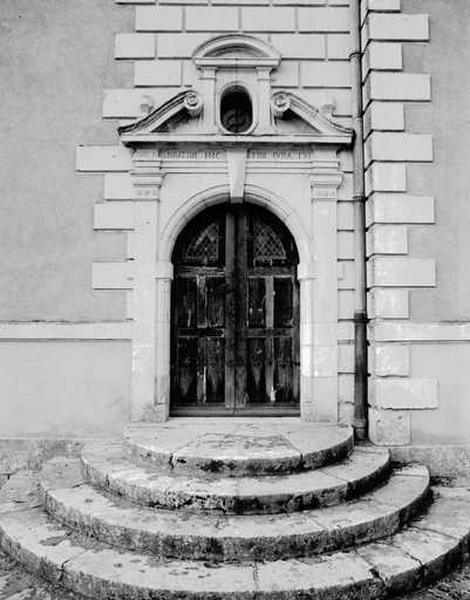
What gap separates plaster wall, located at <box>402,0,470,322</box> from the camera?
5.19 m

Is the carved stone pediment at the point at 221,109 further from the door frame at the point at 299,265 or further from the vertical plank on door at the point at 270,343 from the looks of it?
the vertical plank on door at the point at 270,343

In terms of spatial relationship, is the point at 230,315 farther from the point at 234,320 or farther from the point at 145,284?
the point at 145,284

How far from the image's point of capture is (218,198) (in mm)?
5629

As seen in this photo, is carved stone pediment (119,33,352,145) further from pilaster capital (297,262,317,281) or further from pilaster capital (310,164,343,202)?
pilaster capital (297,262,317,281)

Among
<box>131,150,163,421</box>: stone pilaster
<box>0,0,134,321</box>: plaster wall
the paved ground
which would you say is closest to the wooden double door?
<box>131,150,163,421</box>: stone pilaster

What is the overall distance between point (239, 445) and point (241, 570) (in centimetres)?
133

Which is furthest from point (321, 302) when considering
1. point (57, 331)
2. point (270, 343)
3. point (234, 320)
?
point (57, 331)

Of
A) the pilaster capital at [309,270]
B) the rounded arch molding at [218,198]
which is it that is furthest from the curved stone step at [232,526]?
the rounded arch molding at [218,198]

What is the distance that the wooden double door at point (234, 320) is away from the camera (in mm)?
5777

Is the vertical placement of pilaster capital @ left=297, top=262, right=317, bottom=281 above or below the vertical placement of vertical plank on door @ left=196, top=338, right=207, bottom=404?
above

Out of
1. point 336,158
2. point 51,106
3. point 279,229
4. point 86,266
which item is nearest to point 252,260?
point 279,229

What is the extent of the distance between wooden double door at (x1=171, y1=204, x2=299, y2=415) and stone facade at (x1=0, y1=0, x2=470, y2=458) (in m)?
0.29

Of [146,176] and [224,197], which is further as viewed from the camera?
[224,197]

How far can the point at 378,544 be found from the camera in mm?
3494
